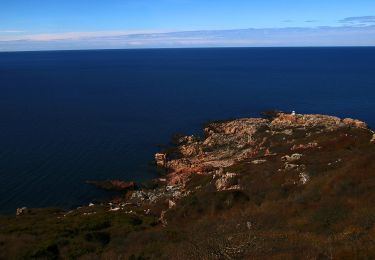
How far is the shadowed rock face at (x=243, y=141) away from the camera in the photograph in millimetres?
63281

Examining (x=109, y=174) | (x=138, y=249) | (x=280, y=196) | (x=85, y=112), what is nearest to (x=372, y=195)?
(x=280, y=196)

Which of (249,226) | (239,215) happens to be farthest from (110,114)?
(249,226)

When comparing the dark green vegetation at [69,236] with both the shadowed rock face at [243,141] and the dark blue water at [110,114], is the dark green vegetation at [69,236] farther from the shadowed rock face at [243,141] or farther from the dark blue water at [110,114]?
the shadowed rock face at [243,141]

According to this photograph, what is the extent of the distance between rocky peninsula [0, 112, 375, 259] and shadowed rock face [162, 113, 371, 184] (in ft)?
1.95

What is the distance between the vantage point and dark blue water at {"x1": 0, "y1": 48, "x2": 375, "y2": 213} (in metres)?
60.5

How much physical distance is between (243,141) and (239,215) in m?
44.4

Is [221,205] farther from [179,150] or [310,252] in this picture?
[179,150]

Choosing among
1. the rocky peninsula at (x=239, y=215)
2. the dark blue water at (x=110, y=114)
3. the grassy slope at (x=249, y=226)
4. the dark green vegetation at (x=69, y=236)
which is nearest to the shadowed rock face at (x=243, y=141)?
the rocky peninsula at (x=239, y=215)

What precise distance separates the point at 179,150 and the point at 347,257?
57.8m

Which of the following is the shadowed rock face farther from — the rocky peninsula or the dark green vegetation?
the dark green vegetation

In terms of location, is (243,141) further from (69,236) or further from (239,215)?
(69,236)

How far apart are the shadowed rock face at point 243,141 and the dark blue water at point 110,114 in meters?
5.47

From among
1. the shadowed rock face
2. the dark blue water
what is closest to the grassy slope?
the dark blue water

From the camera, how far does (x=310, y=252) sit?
679 inches
